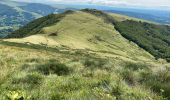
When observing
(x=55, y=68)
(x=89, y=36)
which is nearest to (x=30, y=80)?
(x=55, y=68)

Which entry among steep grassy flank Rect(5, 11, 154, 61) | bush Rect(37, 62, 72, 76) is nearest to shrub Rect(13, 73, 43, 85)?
bush Rect(37, 62, 72, 76)

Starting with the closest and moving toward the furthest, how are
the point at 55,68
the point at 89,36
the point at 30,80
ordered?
the point at 30,80 < the point at 55,68 < the point at 89,36

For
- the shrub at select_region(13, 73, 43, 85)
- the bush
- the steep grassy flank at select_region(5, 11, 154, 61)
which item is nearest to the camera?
the shrub at select_region(13, 73, 43, 85)

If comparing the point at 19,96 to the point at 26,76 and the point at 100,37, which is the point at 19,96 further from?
the point at 100,37

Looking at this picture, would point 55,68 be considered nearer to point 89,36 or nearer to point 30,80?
point 30,80

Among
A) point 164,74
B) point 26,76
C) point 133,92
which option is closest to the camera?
point 133,92

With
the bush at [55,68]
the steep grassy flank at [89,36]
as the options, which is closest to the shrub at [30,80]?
the bush at [55,68]

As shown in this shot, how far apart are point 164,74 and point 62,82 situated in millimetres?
4013

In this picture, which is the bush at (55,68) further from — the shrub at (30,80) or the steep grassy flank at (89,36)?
the steep grassy flank at (89,36)

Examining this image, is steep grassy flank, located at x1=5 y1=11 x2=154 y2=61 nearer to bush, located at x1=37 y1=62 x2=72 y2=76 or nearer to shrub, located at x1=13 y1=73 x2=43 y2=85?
bush, located at x1=37 y1=62 x2=72 y2=76

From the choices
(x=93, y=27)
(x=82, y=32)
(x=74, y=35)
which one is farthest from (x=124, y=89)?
(x=93, y=27)

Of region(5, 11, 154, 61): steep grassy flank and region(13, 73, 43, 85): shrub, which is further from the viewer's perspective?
region(5, 11, 154, 61): steep grassy flank

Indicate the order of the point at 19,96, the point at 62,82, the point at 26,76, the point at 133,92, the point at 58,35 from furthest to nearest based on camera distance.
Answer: the point at 58,35, the point at 26,76, the point at 62,82, the point at 133,92, the point at 19,96

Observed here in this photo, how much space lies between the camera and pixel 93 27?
189 meters
